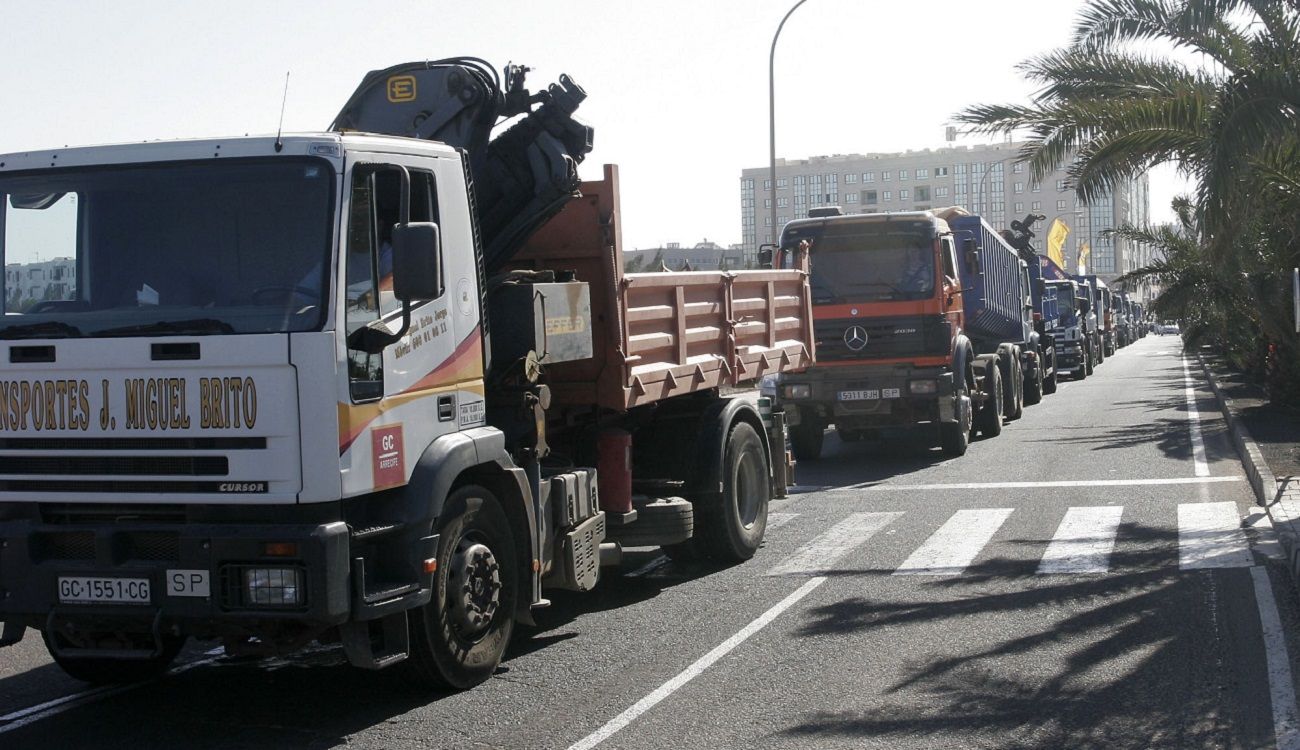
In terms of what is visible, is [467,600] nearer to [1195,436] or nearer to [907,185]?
[1195,436]

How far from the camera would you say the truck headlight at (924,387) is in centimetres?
1700

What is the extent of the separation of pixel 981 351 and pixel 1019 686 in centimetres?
1556

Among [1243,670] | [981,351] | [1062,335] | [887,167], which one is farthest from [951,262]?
[887,167]

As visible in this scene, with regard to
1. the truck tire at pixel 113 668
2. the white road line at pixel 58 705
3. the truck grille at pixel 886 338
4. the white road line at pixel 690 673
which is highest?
the truck grille at pixel 886 338

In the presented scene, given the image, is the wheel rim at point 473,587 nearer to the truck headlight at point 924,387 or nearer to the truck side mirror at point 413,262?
the truck side mirror at point 413,262

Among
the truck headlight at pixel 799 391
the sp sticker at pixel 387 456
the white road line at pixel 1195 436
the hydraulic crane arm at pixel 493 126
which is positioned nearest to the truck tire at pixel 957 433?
the truck headlight at pixel 799 391

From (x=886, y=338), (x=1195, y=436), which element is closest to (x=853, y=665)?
(x=886, y=338)

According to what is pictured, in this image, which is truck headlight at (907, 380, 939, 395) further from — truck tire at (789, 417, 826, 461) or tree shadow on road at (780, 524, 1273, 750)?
tree shadow on road at (780, 524, 1273, 750)

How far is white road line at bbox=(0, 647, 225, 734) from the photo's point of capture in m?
6.54

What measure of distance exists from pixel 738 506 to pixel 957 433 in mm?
7727

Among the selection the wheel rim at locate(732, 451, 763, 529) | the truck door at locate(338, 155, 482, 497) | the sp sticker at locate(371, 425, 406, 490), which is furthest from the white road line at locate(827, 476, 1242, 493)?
the sp sticker at locate(371, 425, 406, 490)

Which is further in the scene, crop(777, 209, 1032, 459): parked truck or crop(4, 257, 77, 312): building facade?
crop(777, 209, 1032, 459): parked truck

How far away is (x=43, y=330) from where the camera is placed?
6.10 m

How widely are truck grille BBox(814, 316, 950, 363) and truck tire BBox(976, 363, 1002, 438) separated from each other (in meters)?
3.29
